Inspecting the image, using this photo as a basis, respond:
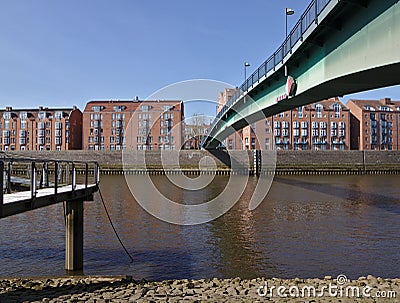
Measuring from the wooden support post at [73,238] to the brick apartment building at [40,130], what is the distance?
339ft

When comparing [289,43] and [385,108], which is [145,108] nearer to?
[385,108]

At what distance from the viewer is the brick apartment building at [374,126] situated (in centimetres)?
12150

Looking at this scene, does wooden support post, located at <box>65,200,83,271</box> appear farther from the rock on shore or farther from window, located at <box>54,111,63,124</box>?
window, located at <box>54,111,63,124</box>

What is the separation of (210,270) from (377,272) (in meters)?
5.94

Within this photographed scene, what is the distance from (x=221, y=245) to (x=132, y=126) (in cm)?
10331

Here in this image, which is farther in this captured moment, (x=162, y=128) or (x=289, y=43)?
(x=162, y=128)

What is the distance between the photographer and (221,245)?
18828mm

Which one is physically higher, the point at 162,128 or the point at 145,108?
the point at 145,108

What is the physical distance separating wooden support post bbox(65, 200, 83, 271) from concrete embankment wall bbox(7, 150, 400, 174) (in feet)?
224

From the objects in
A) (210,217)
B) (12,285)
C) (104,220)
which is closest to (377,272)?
(12,285)

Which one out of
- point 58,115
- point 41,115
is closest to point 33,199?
point 58,115

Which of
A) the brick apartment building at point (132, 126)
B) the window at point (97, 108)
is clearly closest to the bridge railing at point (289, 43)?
the brick apartment building at point (132, 126)

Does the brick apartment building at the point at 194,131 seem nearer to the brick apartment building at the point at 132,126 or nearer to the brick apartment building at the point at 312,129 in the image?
the brick apartment building at the point at 132,126

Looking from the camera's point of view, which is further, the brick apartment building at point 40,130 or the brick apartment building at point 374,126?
the brick apartment building at point 374,126
